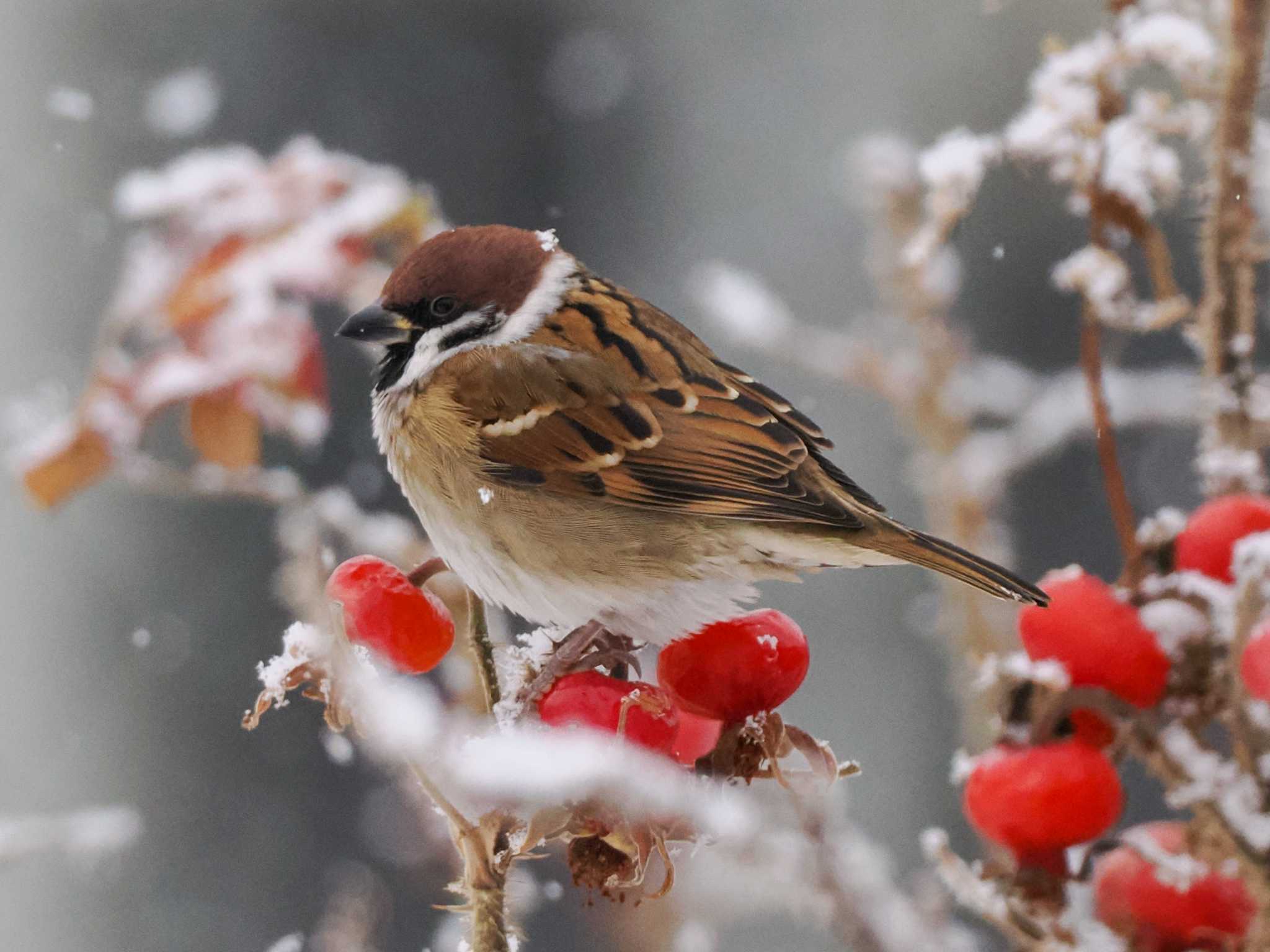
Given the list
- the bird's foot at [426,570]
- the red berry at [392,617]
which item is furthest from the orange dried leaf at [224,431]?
the red berry at [392,617]

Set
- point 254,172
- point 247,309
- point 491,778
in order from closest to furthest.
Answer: point 491,778 < point 247,309 < point 254,172

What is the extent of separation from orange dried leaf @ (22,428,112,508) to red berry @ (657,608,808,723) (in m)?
1.27

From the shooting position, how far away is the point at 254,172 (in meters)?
2.29

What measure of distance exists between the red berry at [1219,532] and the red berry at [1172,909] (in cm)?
24

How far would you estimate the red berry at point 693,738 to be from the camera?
3.65ft

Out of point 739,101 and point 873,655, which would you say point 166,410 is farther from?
point 739,101

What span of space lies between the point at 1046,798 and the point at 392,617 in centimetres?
57

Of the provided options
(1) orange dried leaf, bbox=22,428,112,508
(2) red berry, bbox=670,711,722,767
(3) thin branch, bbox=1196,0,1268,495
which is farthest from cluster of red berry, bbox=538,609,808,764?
(1) orange dried leaf, bbox=22,428,112,508

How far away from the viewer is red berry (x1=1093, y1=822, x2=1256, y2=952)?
1160mm

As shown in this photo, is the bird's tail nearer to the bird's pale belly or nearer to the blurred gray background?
the bird's pale belly

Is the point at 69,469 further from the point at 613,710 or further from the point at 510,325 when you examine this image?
the point at 613,710

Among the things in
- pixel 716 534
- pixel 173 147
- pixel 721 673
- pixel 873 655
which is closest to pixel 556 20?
pixel 173 147

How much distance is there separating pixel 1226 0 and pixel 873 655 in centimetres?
391

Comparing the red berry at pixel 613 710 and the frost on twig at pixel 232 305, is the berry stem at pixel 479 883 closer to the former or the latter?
the red berry at pixel 613 710
